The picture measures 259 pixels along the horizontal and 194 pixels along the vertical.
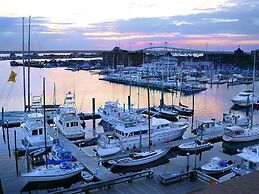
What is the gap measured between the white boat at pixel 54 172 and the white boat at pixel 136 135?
368 centimetres

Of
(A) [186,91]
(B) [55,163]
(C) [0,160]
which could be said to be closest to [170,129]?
(B) [55,163]

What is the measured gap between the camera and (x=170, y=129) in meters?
24.0

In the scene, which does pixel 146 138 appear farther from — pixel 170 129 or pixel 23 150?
pixel 23 150

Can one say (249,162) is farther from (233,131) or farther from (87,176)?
(87,176)

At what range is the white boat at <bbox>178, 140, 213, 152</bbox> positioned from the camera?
71.5 feet

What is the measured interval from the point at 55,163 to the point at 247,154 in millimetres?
10007

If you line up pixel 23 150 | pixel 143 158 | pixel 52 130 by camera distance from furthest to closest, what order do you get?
pixel 52 130
pixel 23 150
pixel 143 158

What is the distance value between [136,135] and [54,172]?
7.38 m

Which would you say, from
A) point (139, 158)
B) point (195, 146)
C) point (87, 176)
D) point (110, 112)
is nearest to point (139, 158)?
point (139, 158)

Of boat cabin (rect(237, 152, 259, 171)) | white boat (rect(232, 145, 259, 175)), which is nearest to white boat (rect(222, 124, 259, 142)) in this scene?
white boat (rect(232, 145, 259, 175))

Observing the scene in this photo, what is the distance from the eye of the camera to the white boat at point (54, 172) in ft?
51.6

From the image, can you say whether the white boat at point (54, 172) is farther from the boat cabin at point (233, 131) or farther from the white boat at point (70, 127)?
the boat cabin at point (233, 131)

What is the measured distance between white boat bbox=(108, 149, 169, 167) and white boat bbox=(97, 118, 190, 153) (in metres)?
1.48

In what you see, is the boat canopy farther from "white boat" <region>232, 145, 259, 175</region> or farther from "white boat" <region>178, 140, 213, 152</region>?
"white boat" <region>178, 140, 213, 152</region>
